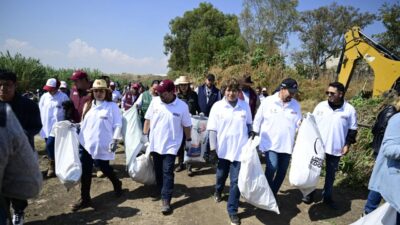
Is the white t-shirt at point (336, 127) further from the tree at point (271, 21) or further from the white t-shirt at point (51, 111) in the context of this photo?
the tree at point (271, 21)

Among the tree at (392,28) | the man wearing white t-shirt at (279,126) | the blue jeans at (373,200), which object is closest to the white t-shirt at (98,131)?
the man wearing white t-shirt at (279,126)

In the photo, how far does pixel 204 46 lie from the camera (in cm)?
2847

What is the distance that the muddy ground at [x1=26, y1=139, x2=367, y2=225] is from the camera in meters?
4.38

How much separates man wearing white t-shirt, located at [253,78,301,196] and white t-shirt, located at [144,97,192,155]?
112 cm

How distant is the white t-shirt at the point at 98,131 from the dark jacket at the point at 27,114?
2.48ft

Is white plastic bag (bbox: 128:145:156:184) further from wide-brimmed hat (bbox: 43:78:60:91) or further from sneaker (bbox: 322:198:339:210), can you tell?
sneaker (bbox: 322:198:339:210)

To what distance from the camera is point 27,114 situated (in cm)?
386

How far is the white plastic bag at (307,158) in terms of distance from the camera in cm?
436

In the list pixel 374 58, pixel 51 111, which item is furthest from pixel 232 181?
pixel 374 58

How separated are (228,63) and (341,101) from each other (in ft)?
52.3

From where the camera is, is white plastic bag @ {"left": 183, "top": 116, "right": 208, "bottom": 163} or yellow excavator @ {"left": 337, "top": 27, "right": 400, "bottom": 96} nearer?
white plastic bag @ {"left": 183, "top": 116, "right": 208, "bottom": 163}

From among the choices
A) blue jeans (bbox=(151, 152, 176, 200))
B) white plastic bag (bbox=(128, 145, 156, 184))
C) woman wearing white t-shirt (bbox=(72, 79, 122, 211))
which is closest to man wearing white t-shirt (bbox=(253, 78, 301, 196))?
blue jeans (bbox=(151, 152, 176, 200))

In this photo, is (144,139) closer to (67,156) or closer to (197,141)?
(197,141)

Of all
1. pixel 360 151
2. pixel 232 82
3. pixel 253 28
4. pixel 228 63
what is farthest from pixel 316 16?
pixel 232 82
